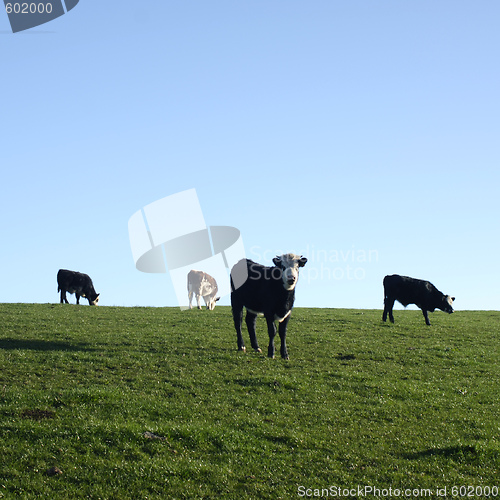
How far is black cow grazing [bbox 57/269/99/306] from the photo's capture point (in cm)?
4231

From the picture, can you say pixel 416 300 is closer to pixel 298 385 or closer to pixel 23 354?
pixel 298 385

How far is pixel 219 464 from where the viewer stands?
472 inches

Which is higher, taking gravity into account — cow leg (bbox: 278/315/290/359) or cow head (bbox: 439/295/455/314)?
cow head (bbox: 439/295/455/314)

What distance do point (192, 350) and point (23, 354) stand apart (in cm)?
619

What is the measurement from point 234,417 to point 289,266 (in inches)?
304

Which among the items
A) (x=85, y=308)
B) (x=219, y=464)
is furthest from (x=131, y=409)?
(x=85, y=308)

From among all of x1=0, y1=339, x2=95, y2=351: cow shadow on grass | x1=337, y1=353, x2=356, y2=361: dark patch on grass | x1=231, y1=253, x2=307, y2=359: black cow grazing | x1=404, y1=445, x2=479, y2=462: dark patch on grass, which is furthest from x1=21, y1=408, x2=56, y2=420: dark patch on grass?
x1=337, y1=353, x2=356, y2=361: dark patch on grass

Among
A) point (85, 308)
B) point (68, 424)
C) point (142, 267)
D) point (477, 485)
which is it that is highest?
point (142, 267)

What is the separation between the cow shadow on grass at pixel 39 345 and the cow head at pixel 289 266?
797 cm

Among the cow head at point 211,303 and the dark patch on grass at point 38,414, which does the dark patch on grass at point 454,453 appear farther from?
the cow head at point 211,303
